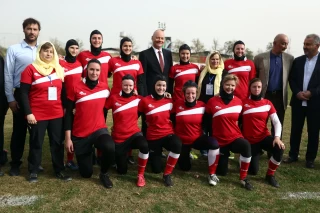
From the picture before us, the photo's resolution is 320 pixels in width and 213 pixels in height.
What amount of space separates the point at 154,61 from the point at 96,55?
108 centimetres

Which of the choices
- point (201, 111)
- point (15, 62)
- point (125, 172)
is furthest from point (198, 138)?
point (15, 62)

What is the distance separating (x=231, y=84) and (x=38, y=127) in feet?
9.82

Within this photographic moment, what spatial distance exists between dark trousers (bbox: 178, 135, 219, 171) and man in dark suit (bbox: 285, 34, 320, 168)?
1967mm

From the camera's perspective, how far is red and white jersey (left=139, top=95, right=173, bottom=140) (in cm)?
481

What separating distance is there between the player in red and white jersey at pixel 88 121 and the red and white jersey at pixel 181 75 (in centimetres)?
154

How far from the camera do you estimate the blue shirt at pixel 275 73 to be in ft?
18.6

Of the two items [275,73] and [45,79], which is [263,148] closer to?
[275,73]

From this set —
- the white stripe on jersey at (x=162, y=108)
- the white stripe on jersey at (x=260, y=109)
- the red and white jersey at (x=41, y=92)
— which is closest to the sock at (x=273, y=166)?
the white stripe on jersey at (x=260, y=109)

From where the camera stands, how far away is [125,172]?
4895mm

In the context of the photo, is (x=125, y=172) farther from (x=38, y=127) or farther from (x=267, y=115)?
(x=267, y=115)

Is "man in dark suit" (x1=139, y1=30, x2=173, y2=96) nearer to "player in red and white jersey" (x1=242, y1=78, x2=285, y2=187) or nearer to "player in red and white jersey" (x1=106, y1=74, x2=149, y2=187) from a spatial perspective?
"player in red and white jersey" (x1=106, y1=74, x2=149, y2=187)

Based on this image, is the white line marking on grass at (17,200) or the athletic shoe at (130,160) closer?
the white line marking on grass at (17,200)

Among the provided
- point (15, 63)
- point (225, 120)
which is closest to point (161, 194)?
point (225, 120)

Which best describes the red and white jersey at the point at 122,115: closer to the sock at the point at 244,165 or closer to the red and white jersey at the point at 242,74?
the sock at the point at 244,165
